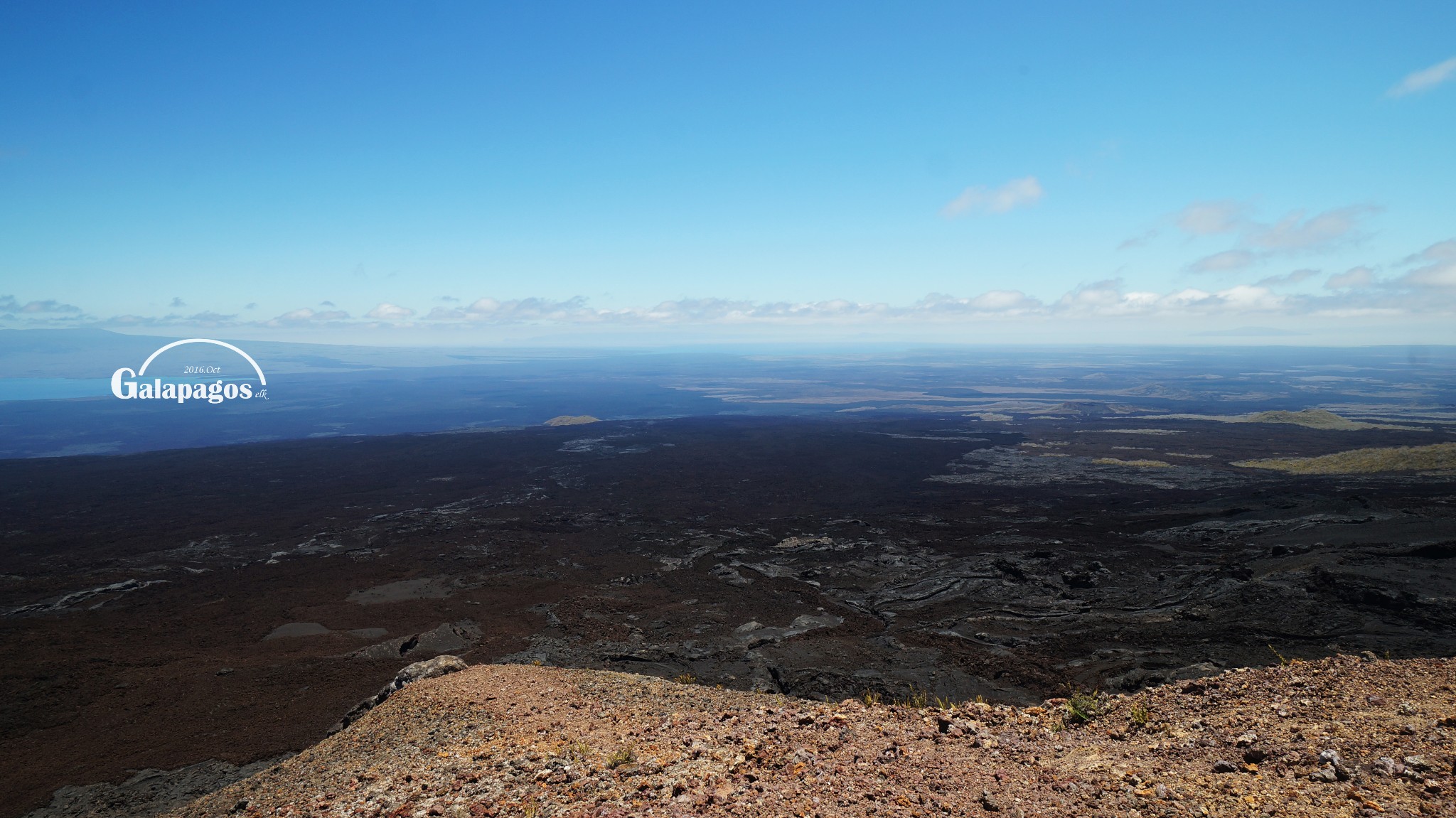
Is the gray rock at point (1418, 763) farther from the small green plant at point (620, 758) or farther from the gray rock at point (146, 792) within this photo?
the gray rock at point (146, 792)

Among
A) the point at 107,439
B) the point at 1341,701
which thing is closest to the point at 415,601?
the point at 1341,701

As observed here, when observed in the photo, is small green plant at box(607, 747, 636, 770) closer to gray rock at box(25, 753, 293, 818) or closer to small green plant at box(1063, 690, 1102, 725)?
small green plant at box(1063, 690, 1102, 725)

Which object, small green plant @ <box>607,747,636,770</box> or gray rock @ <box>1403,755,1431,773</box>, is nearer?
gray rock @ <box>1403,755,1431,773</box>

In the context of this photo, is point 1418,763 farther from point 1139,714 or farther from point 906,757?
point 906,757

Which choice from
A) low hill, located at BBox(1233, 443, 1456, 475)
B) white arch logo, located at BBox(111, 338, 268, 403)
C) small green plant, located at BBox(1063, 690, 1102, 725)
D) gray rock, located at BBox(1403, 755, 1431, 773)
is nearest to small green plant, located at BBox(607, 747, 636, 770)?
small green plant, located at BBox(1063, 690, 1102, 725)

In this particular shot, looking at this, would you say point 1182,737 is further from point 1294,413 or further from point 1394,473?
point 1294,413

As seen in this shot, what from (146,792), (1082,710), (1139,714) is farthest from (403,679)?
(1139,714)
